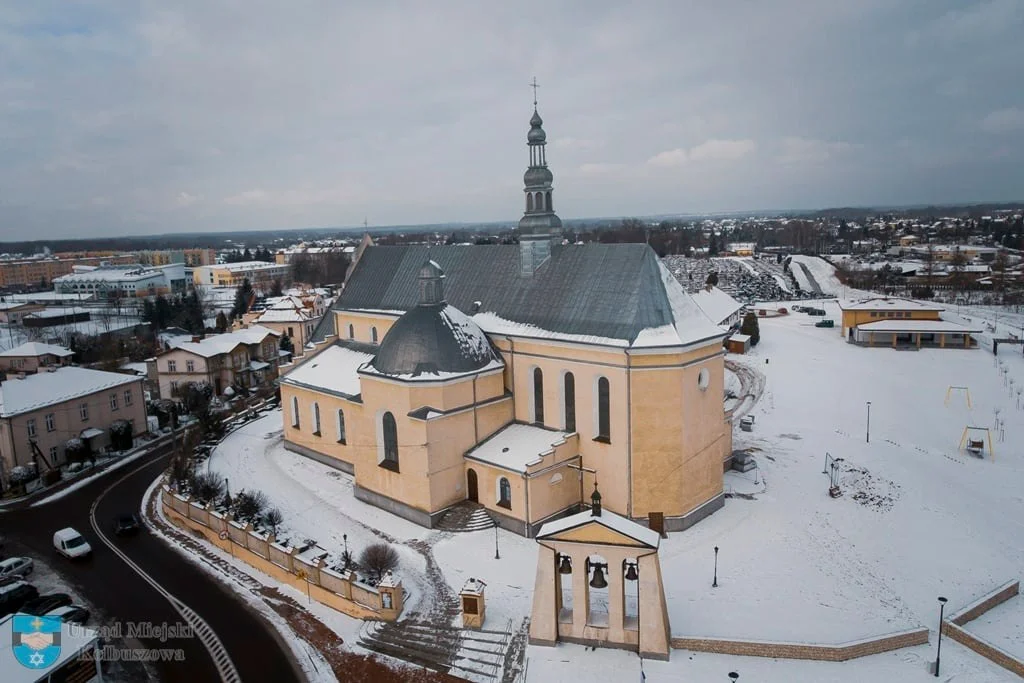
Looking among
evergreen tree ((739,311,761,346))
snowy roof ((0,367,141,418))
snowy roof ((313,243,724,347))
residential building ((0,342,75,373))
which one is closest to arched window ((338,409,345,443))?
snowy roof ((313,243,724,347))

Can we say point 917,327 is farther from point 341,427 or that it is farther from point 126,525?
point 126,525

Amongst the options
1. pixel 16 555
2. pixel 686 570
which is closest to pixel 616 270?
pixel 686 570

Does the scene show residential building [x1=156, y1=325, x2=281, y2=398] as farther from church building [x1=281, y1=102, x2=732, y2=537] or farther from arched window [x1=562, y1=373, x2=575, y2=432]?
arched window [x1=562, y1=373, x2=575, y2=432]

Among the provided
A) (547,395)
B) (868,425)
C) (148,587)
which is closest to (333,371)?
(547,395)

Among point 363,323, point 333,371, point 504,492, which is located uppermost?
point 363,323

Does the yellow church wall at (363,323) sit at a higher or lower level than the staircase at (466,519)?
higher

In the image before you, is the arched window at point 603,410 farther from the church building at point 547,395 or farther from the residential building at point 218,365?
the residential building at point 218,365

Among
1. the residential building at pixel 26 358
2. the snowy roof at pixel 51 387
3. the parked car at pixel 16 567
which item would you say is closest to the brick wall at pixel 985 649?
the parked car at pixel 16 567
